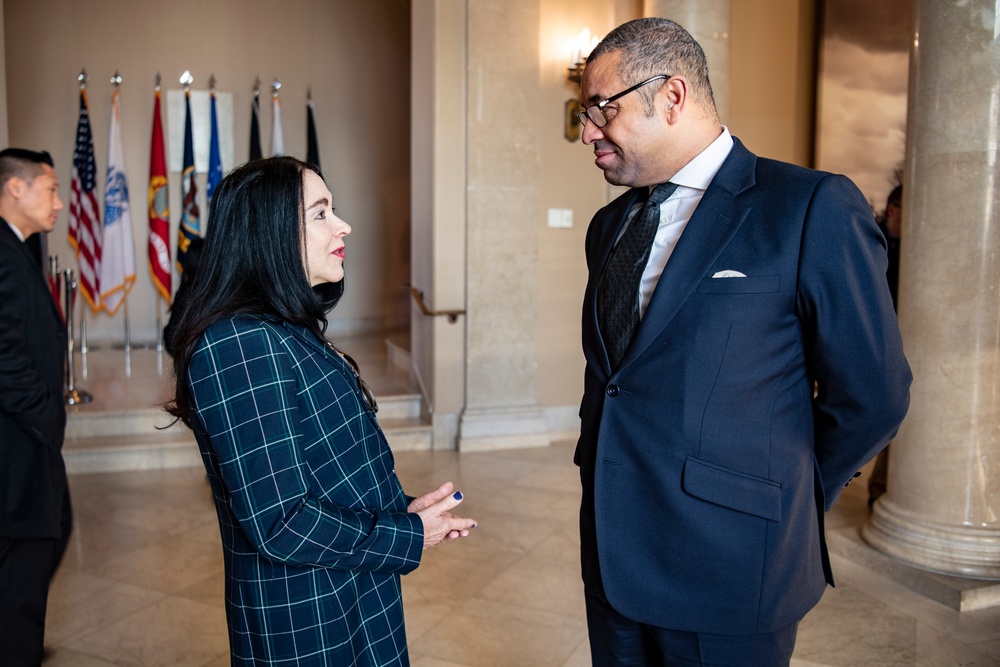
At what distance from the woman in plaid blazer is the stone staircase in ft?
13.0

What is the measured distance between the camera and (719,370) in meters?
1.56

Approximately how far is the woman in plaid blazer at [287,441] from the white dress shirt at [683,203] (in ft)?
1.94

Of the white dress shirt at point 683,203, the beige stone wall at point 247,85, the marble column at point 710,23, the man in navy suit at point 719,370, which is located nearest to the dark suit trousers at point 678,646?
the man in navy suit at point 719,370

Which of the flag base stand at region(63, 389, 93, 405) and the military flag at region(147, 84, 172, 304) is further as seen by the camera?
the military flag at region(147, 84, 172, 304)

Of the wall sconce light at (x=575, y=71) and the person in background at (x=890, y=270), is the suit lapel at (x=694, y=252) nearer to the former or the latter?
the person in background at (x=890, y=270)

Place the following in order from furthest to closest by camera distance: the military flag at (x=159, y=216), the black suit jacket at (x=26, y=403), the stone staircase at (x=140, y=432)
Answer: the military flag at (x=159, y=216)
the stone staircase at (x=140, y=432)
the black suit jacket at (x=26, y=403)

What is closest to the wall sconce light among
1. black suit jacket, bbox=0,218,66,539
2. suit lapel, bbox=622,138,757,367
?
black suit jacket, bbox=0,218,66,539

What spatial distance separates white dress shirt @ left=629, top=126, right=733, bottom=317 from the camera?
1711mm

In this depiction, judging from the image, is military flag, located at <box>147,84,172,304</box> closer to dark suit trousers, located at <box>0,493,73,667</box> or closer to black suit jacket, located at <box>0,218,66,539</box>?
black suit jacket, located at <box>0,218,66,539</box>

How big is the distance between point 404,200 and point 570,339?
4.59 metres

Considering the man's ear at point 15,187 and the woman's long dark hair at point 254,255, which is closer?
the woman's long dark hair at point 254,255

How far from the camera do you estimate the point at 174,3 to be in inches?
378

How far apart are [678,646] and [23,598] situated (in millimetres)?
2244

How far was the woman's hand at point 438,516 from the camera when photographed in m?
1.60
